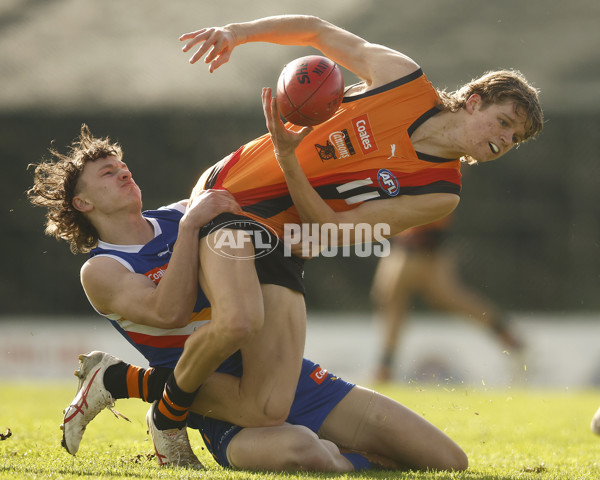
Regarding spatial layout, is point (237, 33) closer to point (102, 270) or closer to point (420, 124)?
point (420, 124)

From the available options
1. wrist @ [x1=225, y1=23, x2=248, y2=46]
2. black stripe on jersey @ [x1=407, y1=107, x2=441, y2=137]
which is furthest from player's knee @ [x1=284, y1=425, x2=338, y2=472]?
wrist @ [x1=225, y1=23, x2=248, y2=46]

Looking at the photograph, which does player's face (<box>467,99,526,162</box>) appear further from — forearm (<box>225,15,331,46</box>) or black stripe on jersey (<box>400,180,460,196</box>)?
forearm (<box>225,15,331,46</box>)

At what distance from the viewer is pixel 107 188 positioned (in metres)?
4.18

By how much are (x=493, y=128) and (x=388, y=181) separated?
552 mm

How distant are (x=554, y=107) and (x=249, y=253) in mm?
10152

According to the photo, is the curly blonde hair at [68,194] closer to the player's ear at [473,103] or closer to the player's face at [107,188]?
the player's face at [107,188]

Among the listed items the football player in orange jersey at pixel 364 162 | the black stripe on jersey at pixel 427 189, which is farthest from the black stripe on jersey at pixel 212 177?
the black stripe on jersey at pixel 427 189

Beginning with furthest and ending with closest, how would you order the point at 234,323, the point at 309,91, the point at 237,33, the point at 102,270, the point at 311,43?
the point at 311,43 → the point at 237,33 → the point at 102,270 → the point at 309,91 → the point at 234,323

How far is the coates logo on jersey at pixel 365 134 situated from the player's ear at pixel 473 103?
0.48 m

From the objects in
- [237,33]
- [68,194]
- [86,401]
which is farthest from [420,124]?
[86,401]

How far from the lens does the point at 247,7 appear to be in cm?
1114

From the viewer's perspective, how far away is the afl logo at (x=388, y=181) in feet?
13.1

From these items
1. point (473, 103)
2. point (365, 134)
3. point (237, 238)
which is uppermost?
point (473, 103)

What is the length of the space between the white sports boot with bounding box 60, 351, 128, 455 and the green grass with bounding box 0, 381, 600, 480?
0.34 feet
